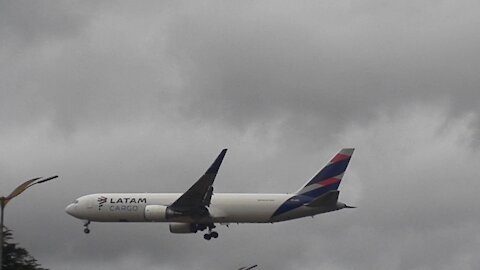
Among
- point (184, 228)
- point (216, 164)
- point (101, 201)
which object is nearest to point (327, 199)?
point (216, 164)

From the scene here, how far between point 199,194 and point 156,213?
17.9ft

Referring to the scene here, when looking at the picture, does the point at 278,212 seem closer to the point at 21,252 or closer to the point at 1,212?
the point at 21,252

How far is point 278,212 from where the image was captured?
121 metres

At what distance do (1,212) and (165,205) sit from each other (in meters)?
57.3

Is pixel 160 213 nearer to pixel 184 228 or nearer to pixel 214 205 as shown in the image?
pixel 214 205

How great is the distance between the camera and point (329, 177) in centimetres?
12588

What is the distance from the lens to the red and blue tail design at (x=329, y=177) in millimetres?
123894

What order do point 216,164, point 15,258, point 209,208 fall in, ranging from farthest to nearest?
point 209,208 < point 216,164 < point 15,258

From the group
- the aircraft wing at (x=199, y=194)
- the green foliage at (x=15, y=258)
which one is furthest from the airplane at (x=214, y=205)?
the green foliage at (x=15, y=258)

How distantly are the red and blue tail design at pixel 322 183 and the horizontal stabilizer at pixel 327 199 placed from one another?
96.4 inches

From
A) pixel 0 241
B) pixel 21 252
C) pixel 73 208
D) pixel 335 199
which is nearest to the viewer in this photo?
pixel 0 241

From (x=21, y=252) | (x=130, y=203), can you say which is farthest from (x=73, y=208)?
(x=21, y=252)

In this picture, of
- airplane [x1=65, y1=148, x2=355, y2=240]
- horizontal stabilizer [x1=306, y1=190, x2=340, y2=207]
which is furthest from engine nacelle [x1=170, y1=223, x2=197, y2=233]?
horizontal stabilizer [x1=306, y1=190, x2=340, y2=207]

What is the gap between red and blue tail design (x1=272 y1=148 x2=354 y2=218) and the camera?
398ft
